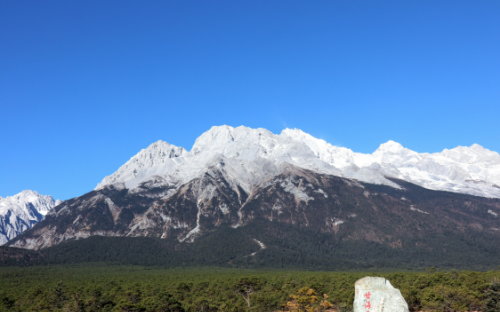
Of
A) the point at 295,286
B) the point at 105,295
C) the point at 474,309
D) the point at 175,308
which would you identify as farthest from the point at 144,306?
the point at 474,309

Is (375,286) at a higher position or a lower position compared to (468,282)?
higher

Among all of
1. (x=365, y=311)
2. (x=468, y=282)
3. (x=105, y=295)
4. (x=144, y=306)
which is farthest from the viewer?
(x=105, y=295)

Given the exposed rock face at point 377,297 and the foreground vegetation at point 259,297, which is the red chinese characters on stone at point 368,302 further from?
the foreground vegetation at point 259,297

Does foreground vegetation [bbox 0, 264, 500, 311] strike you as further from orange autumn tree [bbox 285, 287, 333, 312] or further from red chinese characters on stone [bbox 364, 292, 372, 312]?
red chinese characters on stone [bbox 364, 292, 372, 312]

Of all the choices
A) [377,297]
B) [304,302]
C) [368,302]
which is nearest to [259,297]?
[304,302]

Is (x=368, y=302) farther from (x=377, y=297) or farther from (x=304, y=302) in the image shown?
(x=304, y=302)

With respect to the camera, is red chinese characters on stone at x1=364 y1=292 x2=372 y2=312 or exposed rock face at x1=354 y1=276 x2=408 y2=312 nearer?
exposed rock face at x1=354 y1=276 x2=408 y2=312

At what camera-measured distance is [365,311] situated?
34.3 metres

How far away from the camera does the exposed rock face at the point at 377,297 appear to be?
1324 inches

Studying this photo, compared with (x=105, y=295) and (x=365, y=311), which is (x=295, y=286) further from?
(x=365, y=311)

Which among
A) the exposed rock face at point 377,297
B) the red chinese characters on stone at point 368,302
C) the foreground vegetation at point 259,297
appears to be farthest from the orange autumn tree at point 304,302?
the red chinese characters on stone at point 368,302

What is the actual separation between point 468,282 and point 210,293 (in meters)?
83.4

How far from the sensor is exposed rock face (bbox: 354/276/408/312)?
33.6m

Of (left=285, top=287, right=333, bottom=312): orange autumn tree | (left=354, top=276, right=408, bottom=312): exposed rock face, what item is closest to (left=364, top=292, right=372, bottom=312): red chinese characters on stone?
(left=354, top=276, right=408, bottom=312): exposed rock face
